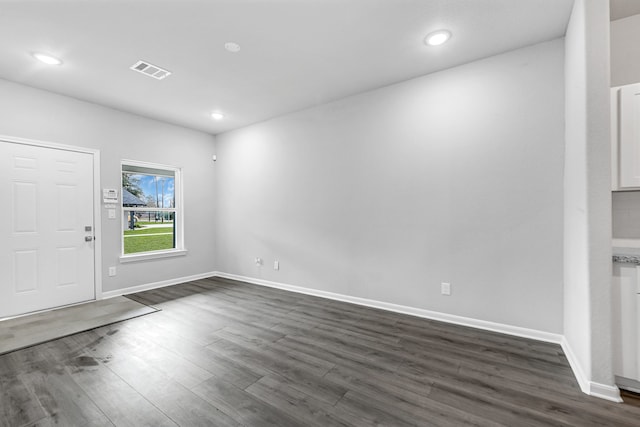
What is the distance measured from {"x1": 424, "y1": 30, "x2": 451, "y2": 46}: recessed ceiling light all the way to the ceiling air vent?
2849 mm

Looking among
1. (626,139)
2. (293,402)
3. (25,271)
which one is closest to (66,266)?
(25,271)

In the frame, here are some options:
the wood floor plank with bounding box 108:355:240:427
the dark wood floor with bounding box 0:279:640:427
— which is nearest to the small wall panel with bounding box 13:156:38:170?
the dark wood floor with bounding box 0:279:640:427

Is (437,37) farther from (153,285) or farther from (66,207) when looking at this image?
(153,285)

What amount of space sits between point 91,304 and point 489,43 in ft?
18.9

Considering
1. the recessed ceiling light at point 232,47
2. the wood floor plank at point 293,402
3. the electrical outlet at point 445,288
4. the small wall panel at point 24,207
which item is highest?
the recessed ceiling light at point 232,47

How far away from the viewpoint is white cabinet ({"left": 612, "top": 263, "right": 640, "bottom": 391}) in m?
1.82

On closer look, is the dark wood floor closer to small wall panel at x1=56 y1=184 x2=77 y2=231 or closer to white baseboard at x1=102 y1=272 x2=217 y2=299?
white baseboard at x1=102 y1=272 x2=217 y2=299

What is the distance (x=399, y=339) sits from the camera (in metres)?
2.67

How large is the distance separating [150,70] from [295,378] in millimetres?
3532

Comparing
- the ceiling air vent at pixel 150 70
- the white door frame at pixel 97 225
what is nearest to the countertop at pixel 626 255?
the ceiling air vent at pixel 150 70

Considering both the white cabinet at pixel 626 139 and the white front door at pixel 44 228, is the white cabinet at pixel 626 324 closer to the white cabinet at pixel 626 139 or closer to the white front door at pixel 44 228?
the white cabinet at pixel 626 139

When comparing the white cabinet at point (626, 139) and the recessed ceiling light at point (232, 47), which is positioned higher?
the recessed ceiling light at point (232, 47)

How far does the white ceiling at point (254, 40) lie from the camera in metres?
2.19

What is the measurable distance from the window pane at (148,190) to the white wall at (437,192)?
6.55 feet
